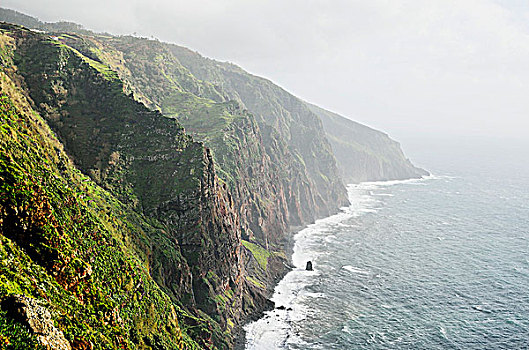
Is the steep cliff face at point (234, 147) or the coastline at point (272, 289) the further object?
the steep cliff face at point (234, 147)

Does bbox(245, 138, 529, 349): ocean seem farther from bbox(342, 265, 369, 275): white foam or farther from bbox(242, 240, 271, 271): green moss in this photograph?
bbox(242, 240, 271, 271): green moss

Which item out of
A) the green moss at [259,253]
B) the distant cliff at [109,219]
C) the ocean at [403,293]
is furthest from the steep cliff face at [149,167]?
the green moss at [259,253]

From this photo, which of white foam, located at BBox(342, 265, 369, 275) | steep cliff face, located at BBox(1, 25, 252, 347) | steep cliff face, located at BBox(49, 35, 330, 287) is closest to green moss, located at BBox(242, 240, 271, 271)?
steep cliff face, located at BBox(49, 35, 330, 287)

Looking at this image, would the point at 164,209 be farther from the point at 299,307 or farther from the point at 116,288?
the point at 299,307

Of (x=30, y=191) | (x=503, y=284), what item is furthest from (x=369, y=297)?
(x=30, y=191)

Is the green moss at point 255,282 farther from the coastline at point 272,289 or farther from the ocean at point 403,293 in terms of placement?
the ocean at point 403,293

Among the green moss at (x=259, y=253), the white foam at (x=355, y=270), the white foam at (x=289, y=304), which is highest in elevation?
the green moss at (x=259, y=253)

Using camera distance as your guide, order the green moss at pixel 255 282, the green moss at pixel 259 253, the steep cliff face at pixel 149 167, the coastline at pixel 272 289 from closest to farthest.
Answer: the steep cliff face at pixel 149 167
the coastline at pixel 272 289
the green moss at pixel 255 282
the green moss at pixel 259 253

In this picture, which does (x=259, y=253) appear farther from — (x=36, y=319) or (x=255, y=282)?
(x=36, y=319)

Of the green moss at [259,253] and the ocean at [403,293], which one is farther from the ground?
the green moss at [259,253]
